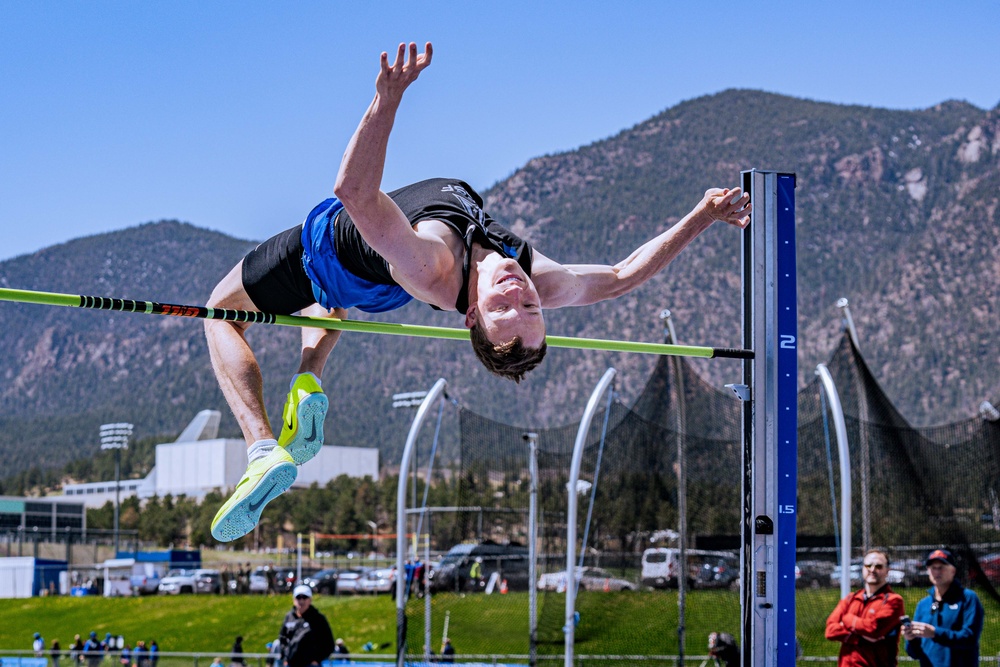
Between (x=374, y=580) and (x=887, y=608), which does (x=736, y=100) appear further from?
(x=887, y=608)

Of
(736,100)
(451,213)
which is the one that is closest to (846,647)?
(451,213)

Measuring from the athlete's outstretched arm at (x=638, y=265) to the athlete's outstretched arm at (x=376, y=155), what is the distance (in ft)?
2.95

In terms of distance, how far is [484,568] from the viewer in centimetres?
1642

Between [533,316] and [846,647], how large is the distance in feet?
10.9

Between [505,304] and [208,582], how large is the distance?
32456 millimetres

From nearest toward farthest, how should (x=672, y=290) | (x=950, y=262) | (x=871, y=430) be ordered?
(x=871, y=430) → (x=950, y=262) → (x=672, y=290)

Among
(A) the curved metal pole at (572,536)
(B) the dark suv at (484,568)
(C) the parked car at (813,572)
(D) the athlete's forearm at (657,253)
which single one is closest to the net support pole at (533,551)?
(A) the curved metal pole at (572,536)

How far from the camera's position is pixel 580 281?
4234 millimetres

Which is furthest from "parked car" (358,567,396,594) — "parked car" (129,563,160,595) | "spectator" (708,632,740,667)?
"spectator" (708,632,740,667)

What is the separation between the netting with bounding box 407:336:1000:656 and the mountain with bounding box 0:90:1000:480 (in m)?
83.4

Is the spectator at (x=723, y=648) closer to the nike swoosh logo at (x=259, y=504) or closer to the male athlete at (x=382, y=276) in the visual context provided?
the male athlete at (x=382, y=276)

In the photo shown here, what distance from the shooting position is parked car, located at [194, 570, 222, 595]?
3375 centimetres

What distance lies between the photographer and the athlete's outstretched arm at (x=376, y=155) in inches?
128

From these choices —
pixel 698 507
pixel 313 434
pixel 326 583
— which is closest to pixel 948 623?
pixel 313 434
